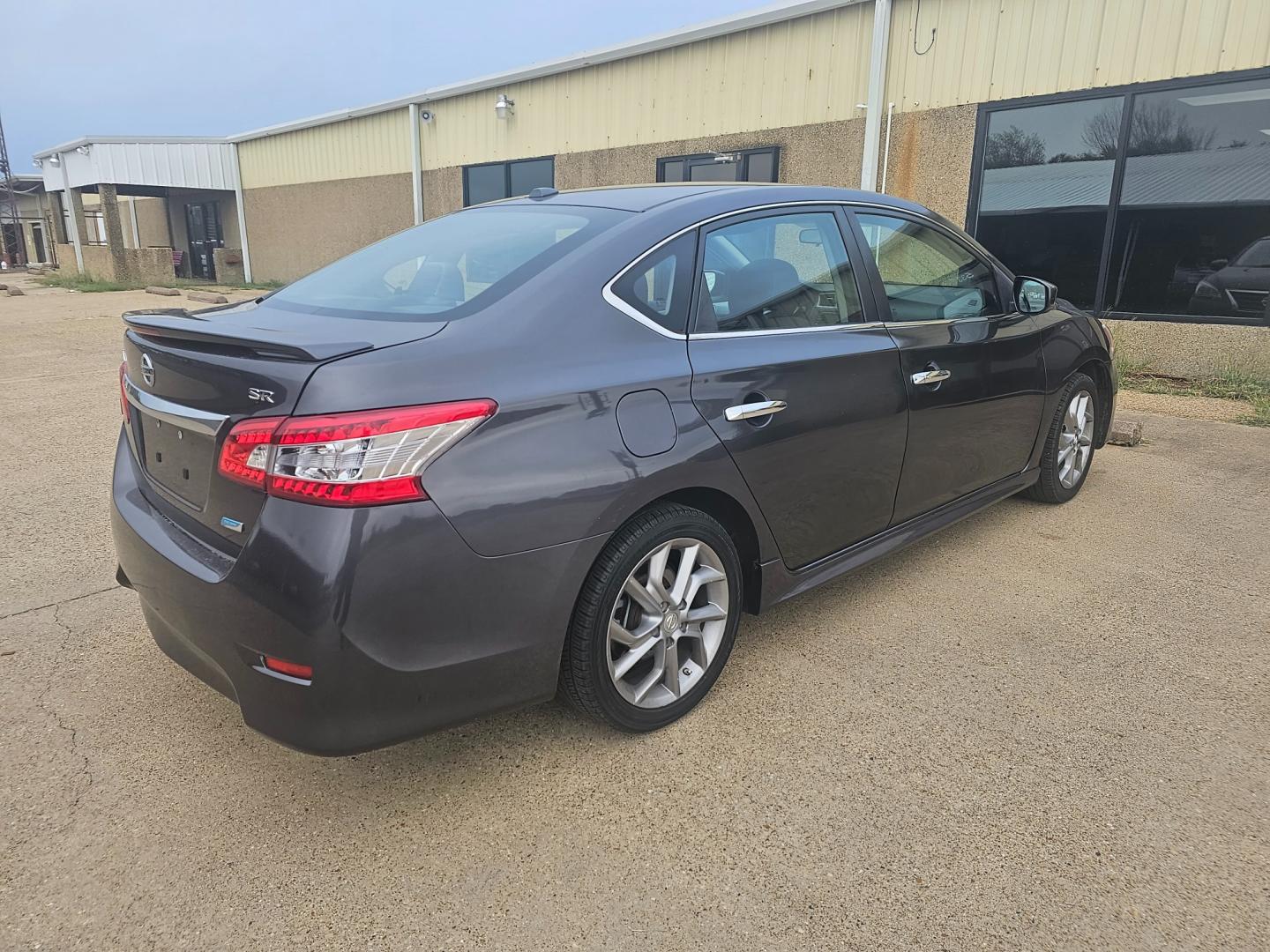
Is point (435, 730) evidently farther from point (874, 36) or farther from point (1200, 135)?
point (874, 36)

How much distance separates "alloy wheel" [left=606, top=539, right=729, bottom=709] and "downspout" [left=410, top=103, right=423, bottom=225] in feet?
46.6

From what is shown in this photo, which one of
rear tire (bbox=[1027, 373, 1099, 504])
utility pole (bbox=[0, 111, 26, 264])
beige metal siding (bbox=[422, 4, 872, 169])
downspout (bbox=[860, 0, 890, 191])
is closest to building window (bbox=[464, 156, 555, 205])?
beige metal siding (bbox=[422, 4, 872, 169])

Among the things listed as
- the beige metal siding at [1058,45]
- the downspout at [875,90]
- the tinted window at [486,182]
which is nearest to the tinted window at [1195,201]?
the beige metal siding at [1058,45]

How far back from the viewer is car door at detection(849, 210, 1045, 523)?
334 cm

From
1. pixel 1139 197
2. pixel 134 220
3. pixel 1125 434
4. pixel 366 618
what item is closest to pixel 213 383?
pixel 366 618

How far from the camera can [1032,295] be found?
405 cm

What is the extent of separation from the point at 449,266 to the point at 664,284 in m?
0.69

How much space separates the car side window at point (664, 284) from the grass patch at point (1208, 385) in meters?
6.26

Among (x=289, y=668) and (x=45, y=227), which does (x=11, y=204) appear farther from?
(x=289, y=668)

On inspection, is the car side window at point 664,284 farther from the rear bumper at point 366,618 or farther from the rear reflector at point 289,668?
the rear reflector at point 289,668

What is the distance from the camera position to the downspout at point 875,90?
8.71m

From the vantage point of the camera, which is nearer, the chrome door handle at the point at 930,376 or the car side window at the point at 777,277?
the car side window at the point at 777,277

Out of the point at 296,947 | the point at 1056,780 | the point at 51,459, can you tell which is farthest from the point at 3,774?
the point at 51,459

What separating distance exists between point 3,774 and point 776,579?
235 cm
